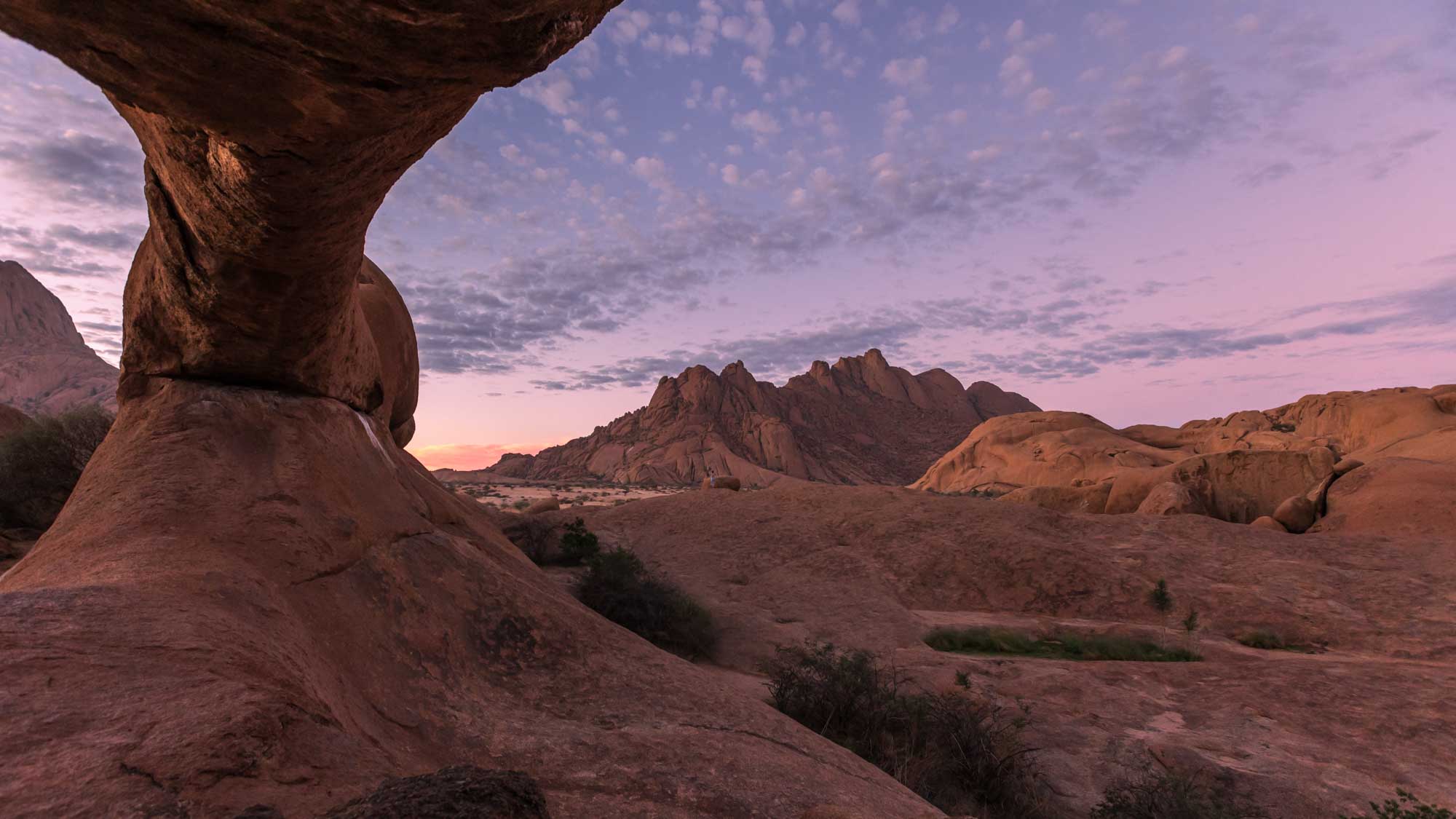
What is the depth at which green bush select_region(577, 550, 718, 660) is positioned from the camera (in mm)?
11531

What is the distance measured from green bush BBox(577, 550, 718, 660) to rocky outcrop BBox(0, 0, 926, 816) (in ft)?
11.9

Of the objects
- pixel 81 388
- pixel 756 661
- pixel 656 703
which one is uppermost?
pixel 81 388

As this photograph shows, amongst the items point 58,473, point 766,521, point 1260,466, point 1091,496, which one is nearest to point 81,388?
point 58,473

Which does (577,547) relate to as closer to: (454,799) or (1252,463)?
(454,799)

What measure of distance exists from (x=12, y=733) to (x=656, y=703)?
4.17m

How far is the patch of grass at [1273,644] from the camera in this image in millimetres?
11797

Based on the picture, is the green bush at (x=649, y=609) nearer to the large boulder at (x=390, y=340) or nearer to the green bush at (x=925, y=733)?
the green bush at (x=925, y=733)

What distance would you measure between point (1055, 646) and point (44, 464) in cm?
1967

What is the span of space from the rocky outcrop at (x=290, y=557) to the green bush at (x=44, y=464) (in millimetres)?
7772

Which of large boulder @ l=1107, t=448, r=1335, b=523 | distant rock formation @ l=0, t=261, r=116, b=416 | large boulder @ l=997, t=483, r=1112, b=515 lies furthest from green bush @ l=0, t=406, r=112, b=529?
distant rock formation @ l=0, t=261, r=116, b=416

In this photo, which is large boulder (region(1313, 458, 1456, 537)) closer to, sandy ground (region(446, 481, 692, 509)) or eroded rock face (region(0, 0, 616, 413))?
eroded rock face (region(0, 0, 616, 413))

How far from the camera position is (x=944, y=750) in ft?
22.6

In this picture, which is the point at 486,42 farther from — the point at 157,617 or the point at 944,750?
the point at 944,750

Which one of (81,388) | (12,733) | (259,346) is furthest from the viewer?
(81,388)
